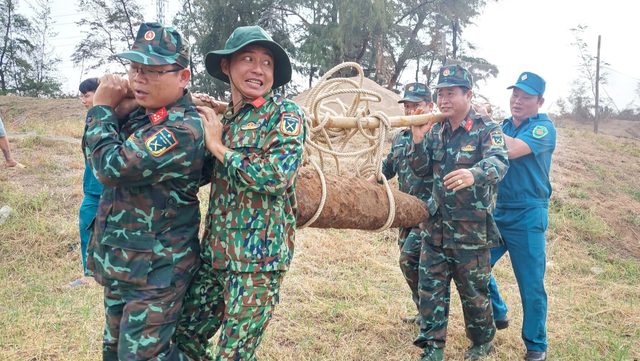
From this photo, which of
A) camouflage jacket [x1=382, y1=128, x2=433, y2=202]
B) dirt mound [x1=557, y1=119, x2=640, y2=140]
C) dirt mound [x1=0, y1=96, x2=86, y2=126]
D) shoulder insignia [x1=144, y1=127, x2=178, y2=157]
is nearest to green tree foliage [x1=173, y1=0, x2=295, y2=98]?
dirt mound [x1=0, y1=96, x2=86, y2=126]

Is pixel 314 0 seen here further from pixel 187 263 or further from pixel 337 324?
pixel 187 263

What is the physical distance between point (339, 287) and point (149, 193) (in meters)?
2.75

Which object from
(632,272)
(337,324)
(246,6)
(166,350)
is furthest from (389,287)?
(246,6)

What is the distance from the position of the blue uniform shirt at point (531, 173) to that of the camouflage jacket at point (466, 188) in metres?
0.36

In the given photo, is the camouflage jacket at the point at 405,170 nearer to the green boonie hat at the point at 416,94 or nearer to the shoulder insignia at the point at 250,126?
the green boonie hat at the point at 416,94

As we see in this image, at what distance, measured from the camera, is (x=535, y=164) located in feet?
11.0

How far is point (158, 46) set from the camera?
1804mm

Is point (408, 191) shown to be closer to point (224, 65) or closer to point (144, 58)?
point (224, 65)

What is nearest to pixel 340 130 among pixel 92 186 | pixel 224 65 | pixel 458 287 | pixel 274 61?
pixel 274 61

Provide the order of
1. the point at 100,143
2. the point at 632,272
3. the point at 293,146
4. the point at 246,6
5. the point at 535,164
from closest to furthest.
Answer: the point at 100,143 → the point at 293,146 → the point at 535,164 → the point at 632,272 → the point at 246,6

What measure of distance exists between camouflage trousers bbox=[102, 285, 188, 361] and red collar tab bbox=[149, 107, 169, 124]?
0.68 metres

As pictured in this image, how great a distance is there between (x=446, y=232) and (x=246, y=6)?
15193mm

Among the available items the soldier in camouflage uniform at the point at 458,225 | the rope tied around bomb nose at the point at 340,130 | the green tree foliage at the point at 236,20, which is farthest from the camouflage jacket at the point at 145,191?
the green tree foliage at the point at 236,20

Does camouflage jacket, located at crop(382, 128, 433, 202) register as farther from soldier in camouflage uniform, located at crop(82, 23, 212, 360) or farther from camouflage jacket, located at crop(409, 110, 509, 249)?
soldier in camouflage uniform, located at crop(82, 23, 212, 360)
